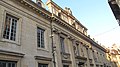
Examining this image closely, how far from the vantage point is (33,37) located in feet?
40.3

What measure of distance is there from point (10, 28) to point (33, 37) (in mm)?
2240

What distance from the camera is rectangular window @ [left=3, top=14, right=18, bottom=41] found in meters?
10.3

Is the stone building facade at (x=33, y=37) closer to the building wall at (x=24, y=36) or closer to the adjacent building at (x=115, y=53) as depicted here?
the building wall at (x=24, y=36)

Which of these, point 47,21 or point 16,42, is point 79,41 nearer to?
point 47,21

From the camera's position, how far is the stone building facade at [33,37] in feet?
32.9

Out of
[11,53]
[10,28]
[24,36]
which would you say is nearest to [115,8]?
[24,36]

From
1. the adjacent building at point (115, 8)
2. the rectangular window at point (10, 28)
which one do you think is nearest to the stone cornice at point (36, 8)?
the rectangular window at point (10, 28)

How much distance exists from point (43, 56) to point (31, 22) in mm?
3130

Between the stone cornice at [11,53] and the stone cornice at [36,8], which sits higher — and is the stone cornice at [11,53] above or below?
below

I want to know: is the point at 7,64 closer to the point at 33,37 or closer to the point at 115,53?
the point at 33,37

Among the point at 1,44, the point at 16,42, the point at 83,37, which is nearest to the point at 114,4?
the point at 16,42

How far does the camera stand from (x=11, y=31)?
1078 centimetres

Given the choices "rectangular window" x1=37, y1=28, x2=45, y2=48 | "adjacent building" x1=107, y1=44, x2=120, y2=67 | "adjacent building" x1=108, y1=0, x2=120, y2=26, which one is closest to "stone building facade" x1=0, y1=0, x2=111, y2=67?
"rectangular window" x1=37, y1=28, x2=45, y2=48

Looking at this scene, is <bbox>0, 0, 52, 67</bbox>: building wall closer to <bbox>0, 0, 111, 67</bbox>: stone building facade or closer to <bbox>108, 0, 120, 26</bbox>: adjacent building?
<bbox>0, 0, 111, 67</bbox>: stone building facade
